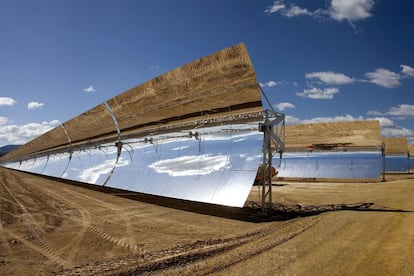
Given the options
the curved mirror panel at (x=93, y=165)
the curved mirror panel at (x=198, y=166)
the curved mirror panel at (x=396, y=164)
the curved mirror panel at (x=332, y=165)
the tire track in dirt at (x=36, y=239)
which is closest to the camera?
the tire track in dirt at (x=36, y=239)

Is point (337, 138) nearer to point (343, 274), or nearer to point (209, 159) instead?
point (209, 159)

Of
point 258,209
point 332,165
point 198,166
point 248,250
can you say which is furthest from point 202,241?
point 332,165

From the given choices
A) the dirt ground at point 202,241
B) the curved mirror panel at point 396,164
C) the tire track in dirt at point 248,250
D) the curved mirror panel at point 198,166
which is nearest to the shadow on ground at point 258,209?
the dirt ground at point 202,241

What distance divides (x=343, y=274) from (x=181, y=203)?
960 cm

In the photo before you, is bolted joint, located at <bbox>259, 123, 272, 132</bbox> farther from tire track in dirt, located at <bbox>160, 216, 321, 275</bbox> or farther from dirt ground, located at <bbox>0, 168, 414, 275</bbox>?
tire track in dirt, located at <bbox>160, 216, 321, 275</bbox>

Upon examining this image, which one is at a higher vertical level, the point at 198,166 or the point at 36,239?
the point at 198,166

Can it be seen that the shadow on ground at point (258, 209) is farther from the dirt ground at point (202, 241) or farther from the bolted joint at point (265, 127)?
the bolted joint at point (265, 127)

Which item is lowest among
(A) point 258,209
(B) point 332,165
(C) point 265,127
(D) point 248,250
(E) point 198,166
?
(A) point 258,209

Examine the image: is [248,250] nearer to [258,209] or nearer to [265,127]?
[265,127]

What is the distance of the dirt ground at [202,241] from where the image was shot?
593cm

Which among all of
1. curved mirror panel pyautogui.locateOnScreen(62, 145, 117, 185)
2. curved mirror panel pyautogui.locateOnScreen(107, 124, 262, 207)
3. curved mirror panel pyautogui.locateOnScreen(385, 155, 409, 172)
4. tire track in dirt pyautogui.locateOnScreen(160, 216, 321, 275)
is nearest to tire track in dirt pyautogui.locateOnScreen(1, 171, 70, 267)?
tire track in dirt pyautogui.locateOnScreen(160, 216, 321, 275)

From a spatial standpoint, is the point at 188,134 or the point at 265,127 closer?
the point at 265,127

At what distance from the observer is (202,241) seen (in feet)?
25.8

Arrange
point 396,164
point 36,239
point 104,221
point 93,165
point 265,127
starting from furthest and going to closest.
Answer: point 396,164, point 93,165, point 265,127, point 104,221, point 36,239
